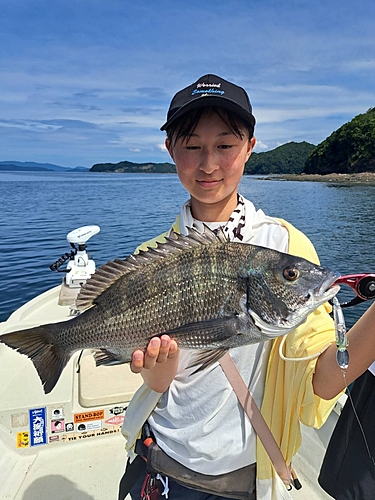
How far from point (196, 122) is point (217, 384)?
4.39 feet

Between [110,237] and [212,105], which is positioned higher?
[212,105]

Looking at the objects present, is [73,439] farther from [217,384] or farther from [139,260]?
[139,260]

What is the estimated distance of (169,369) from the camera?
1.92 meters

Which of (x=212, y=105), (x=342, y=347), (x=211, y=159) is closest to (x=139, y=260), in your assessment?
(x=211, y=159)

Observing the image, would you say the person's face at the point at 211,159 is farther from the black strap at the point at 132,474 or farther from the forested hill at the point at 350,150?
the forested hill at the point at 350,150

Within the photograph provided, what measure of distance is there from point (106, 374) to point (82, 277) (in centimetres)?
237

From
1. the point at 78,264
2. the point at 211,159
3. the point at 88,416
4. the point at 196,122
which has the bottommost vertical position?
the point at 88,416

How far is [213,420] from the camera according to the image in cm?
193

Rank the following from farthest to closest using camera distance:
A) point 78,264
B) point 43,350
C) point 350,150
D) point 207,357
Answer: point 350,150
point 78,264
point 43,350
point 207,357

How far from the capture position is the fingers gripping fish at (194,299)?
1.68m

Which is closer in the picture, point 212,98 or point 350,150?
point 212,98

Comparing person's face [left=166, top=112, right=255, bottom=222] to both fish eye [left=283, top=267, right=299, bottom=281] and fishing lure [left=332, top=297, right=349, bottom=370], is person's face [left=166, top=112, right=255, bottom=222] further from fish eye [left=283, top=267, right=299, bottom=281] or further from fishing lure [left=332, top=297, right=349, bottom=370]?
fishing lure [left=332, top=297, right=349, bottom=370]

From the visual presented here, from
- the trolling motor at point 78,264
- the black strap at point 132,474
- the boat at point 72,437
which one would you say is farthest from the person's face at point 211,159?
the trolling motor at point 78,264

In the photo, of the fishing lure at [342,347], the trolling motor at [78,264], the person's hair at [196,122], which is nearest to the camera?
the fishing lure at [342,347]
